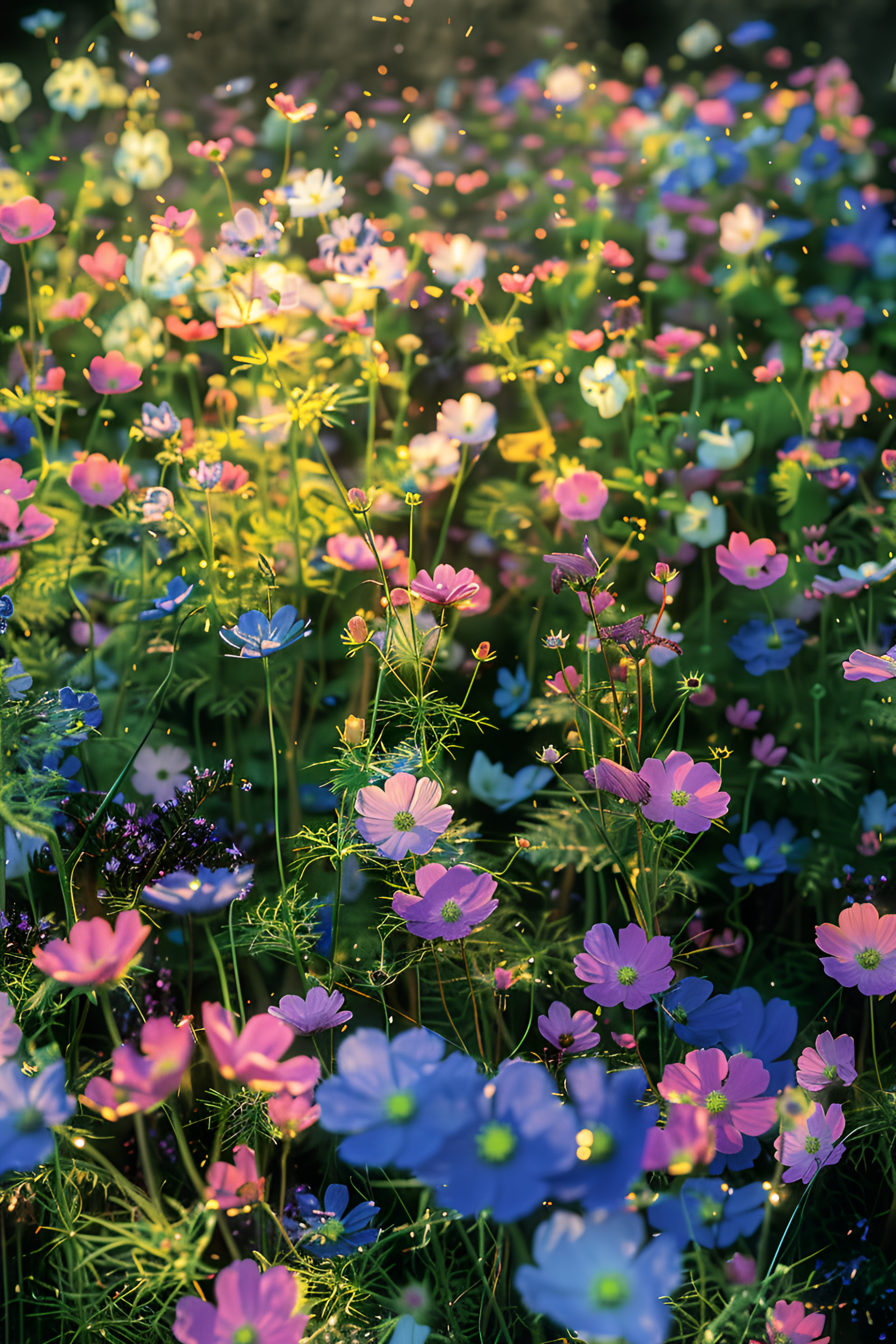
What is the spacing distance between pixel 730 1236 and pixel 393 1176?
0.90 feet

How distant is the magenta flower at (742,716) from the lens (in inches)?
37.1

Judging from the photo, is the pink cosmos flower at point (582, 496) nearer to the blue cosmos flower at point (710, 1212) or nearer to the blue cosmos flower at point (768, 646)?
the blue cosmos flower at point (768, 646)

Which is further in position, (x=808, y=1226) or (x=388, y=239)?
(x=388, y=239)

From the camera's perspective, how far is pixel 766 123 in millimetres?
1805

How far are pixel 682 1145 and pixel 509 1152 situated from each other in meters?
0.07

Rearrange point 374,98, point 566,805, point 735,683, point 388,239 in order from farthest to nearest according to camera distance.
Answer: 1. point 374,98
2. point 388,239
3. point 735,683
4. point 566,805

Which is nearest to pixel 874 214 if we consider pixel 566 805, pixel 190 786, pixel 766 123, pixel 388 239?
pixel 766 123

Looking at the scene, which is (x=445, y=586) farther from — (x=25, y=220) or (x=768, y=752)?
(x=25, y=220)

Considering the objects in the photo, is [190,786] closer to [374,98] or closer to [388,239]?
[388,239]

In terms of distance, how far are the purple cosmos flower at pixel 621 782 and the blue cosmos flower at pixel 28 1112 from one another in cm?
31

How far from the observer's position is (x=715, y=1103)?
1.79ft

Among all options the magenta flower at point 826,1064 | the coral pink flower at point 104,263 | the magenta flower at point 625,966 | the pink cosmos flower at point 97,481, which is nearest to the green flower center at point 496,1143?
the magenta flower at point 625,966

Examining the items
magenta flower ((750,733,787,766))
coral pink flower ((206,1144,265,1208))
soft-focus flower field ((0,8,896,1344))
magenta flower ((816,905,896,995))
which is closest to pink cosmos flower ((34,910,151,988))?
soft-focus flower field ((0,8,896,1344))

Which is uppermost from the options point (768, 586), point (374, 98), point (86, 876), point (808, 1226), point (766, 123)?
point (374, 98)
